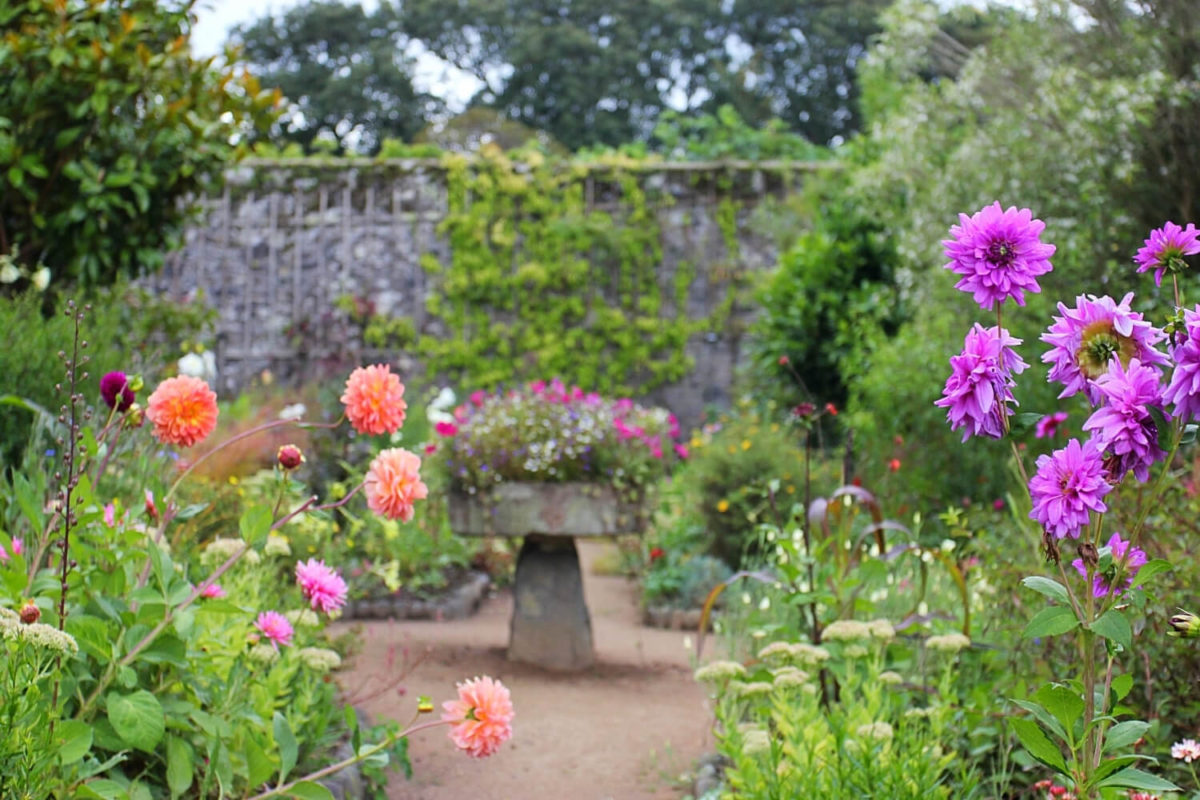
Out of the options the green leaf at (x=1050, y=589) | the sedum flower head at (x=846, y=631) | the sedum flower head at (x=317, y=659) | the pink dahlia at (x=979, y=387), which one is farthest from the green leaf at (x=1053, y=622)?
the sedum flower head at (x=317, y=659)

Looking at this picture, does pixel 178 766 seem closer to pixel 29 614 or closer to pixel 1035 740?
pixel 29 614

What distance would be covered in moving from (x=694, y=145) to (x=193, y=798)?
10467mm

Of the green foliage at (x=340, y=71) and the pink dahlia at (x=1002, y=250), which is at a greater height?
the green foliage at (x=340, y=71)

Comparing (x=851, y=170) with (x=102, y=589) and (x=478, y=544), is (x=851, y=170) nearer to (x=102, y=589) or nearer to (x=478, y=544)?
(x=478, y=544)

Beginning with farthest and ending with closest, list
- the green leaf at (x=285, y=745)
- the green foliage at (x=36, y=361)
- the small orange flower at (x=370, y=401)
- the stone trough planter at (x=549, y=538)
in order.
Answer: the stone trough planter at (x=549, y=538), the green foliage at (x=36, y=361), the small orange flower at (x=370, y=401), the green leaf at (x=285, y=745)

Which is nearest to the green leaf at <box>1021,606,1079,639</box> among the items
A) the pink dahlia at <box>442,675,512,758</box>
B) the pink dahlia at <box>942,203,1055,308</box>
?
the pink dahlia at <box>942,203,1055,308</box>

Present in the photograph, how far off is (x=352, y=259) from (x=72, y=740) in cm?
996

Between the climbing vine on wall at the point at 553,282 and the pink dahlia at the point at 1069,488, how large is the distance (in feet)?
32.6

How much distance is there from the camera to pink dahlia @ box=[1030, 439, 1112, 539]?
1349mm

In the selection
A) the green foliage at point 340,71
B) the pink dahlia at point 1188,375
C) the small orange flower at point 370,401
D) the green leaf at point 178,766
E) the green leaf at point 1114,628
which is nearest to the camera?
the pink dahlia at point 1188,375

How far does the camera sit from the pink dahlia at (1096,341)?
4.48 ft

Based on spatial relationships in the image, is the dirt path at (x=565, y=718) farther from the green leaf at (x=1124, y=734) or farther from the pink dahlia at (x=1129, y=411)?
the pink dahlia at (x=1129, y=411)

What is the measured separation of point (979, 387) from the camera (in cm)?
139

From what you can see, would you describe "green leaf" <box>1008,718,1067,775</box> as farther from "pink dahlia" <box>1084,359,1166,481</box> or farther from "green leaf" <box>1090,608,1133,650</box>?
"pink dahlia" <box>1084,359,1166,481</box>
